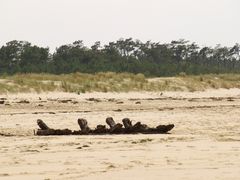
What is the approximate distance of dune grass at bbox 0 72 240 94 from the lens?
22500 millimetres

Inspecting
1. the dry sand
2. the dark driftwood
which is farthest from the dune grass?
the dark driftwood

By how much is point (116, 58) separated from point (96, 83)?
98.6ft

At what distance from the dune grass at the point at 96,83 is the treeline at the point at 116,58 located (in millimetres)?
12701

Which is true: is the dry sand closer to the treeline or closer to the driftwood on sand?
the driftwood on sand

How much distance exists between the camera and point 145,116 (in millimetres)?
14008

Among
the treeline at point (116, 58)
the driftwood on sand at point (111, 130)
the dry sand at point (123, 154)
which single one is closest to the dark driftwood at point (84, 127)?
the driftwood on sand at point (111, 130)

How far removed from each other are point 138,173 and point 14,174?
129 centimetres

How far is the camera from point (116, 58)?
54.7 metres

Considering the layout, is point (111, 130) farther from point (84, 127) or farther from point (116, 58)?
point (116, 58)

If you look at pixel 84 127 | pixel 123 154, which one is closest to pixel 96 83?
pixel 84 127

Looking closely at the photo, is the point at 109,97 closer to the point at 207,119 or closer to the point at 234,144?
the point at 207,119

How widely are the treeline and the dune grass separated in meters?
12.7

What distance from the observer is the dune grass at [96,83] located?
22.5 m

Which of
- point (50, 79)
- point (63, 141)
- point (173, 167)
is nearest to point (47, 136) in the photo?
point (63, 141)
